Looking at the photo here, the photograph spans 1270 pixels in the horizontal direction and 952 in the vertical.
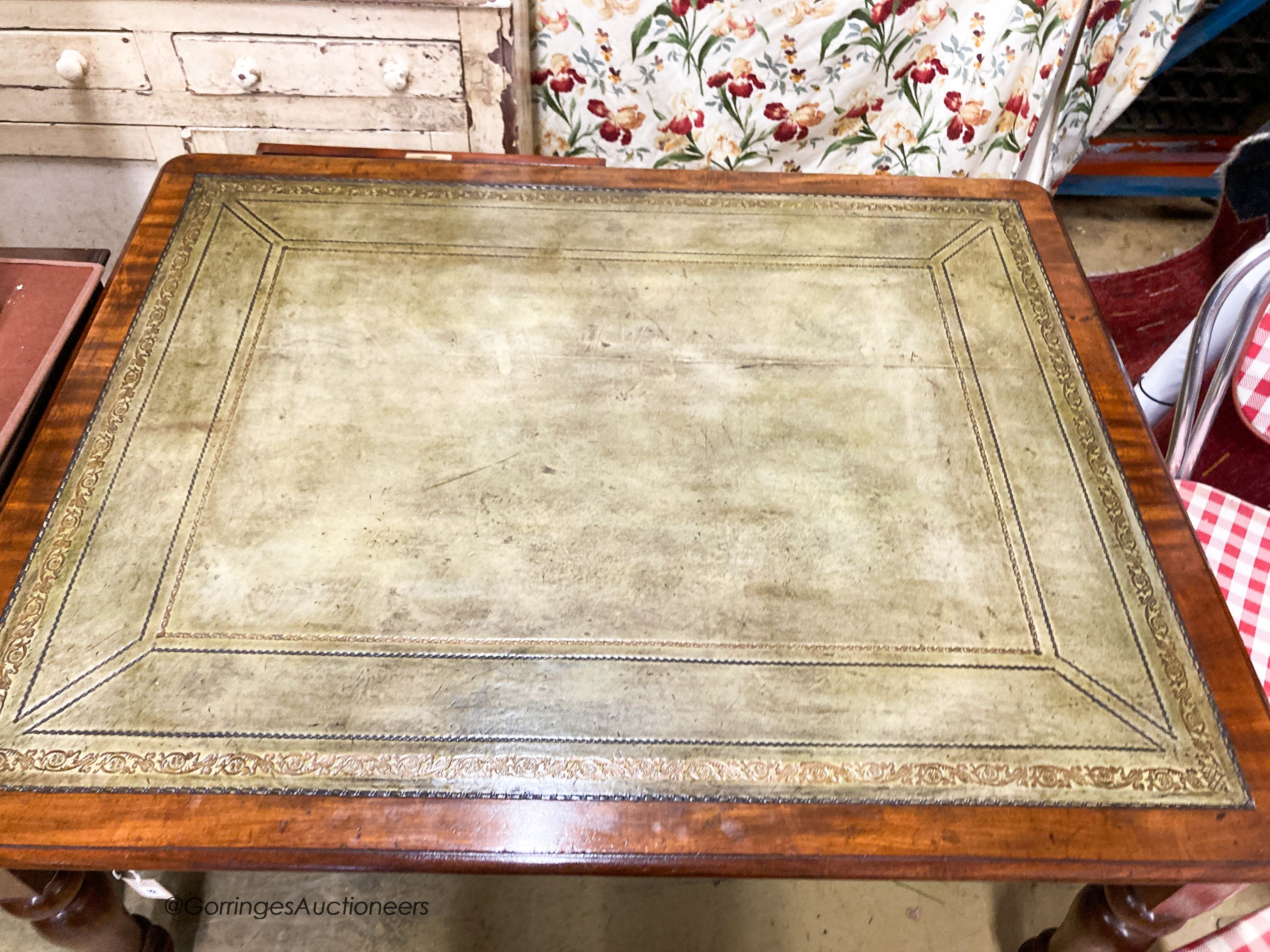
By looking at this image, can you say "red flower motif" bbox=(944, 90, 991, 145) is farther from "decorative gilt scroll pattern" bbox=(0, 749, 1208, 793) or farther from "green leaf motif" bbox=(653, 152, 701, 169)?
"decorative gilt scroll pattern" bbox=(0, 749, 1208, 793)

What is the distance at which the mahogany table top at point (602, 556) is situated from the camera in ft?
2.61

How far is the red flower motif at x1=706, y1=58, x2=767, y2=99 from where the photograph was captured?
80.0 inches

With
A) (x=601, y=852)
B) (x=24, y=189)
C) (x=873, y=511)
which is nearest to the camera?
(x=601, y=852)

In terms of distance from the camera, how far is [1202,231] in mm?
2742

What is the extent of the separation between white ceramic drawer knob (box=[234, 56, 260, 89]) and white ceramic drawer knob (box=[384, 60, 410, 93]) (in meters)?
0.26

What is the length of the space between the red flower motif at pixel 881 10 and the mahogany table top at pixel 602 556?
0.85 metres

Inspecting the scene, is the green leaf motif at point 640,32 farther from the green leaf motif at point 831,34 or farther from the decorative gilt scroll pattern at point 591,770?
the decorative gilt scroll pattern at point 591,770

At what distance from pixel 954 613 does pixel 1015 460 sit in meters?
0.26

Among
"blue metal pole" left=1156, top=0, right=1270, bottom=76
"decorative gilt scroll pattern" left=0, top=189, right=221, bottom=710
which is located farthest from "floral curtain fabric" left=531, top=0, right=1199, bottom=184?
"decorative gilt scroll pattern" left=0, top=189, right=221, bottom=710

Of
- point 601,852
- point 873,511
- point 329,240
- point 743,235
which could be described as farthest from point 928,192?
point 601,852

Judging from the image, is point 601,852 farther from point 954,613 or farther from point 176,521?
point 176,521

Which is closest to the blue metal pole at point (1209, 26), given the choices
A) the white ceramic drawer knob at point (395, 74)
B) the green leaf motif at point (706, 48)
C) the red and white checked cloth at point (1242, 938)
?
the green leaf motif at point (706, 48)

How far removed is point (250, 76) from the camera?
1698 mm

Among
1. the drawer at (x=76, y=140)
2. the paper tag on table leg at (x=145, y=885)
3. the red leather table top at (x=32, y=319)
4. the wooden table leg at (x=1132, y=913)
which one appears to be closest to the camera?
the wooden table leg at (x=1132, y=913)
